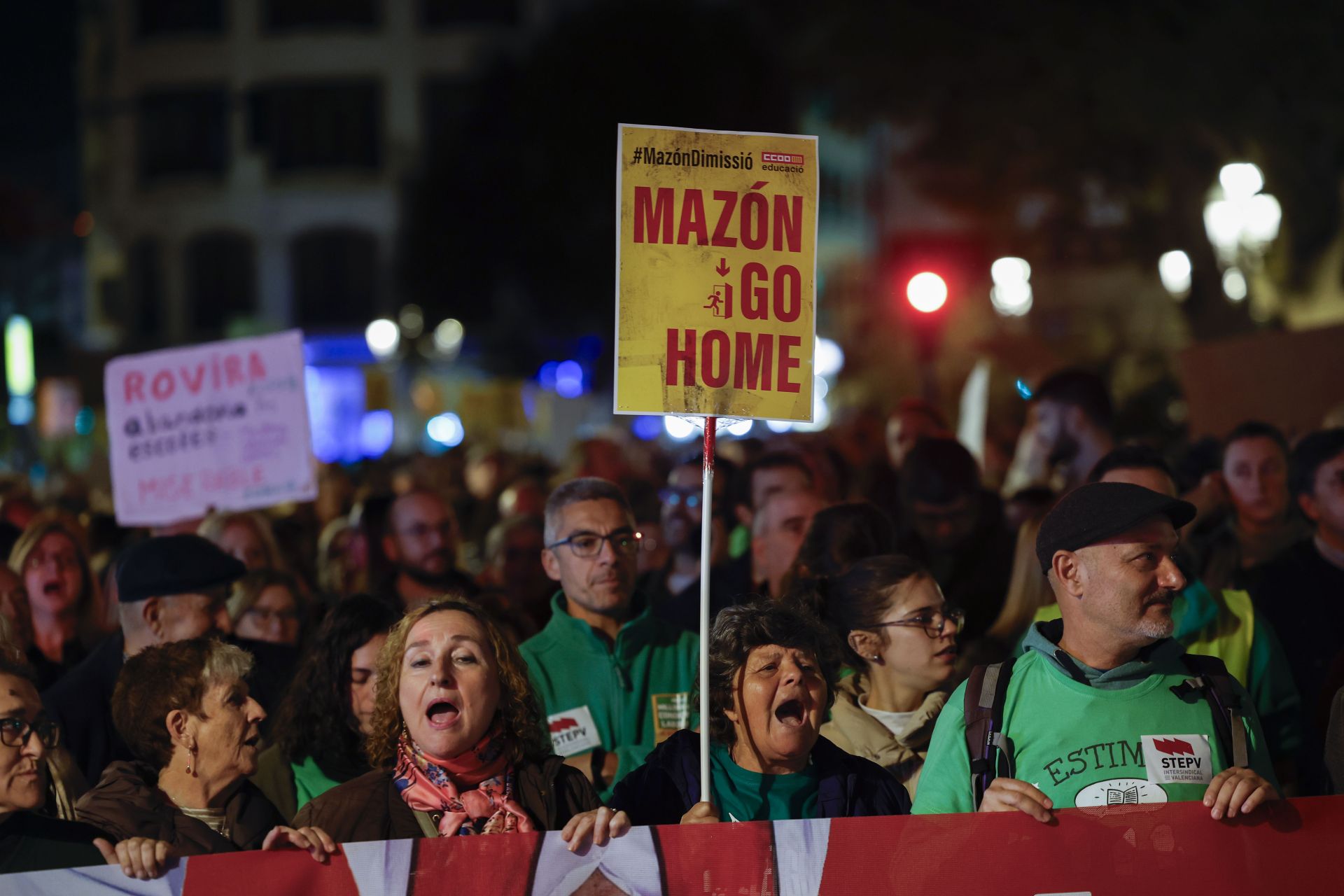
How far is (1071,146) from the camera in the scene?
24.3 meters

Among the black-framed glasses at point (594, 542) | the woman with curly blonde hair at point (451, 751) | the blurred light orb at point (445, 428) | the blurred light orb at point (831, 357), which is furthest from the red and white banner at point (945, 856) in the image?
the blurred light orb at point (831, 357)

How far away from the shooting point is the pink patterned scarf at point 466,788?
3592 mm

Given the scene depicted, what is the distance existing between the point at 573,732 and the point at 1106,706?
174 cm

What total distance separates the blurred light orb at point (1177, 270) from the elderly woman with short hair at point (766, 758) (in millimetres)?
16812

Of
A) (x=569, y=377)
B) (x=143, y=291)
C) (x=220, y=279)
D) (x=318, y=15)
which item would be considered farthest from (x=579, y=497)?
(x=318, y=15)

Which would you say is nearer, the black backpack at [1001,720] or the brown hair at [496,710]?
the black backpack at [1001,720]

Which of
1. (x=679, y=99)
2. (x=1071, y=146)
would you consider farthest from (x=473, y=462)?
(x=679, y=99)

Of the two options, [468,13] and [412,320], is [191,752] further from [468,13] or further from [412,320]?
[468,13]

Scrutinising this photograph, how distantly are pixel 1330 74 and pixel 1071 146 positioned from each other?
9.20 metres

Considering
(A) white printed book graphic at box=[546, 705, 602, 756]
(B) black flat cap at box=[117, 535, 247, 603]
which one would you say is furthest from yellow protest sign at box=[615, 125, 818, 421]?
(B) black flat cap at box=[117, 535, 247, 603]

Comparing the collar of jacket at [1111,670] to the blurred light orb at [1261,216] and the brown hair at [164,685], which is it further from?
the blurred light orb at [1261,216]

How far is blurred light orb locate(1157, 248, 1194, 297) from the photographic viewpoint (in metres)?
20.2

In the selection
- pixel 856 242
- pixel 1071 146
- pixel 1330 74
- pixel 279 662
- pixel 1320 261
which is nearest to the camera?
pixel 279 662

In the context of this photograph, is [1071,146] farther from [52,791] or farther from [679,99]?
[52,791]
